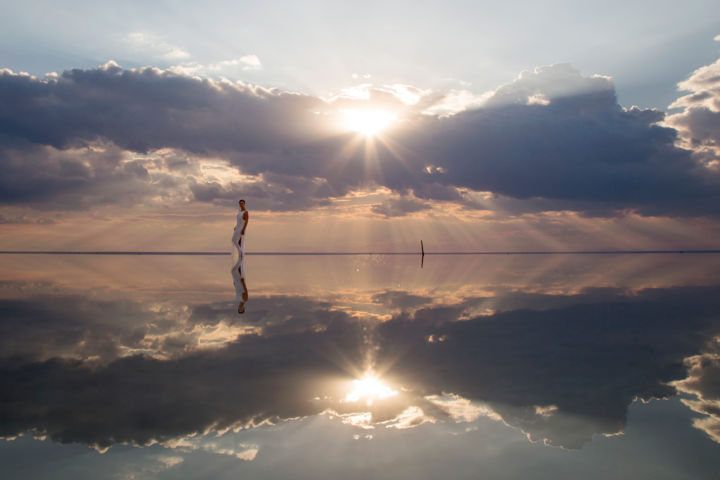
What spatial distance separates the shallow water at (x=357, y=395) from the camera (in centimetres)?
510

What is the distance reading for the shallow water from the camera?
201 inches

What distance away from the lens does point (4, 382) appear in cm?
788

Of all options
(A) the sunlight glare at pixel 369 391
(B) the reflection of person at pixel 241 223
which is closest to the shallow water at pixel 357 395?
(A) the sunlight glare at pixel 369 391

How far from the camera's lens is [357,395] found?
24.2ft

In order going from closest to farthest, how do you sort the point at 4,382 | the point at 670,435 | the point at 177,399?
the point at 670,435, the point at 177,399, the point at 4,382

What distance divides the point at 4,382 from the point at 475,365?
8.21m

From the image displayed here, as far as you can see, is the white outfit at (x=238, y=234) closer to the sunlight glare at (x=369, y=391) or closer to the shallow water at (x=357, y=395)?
the shallow water at (x=357, y=395)

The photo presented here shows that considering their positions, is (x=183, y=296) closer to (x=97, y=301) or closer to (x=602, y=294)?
(x=97, y=301)

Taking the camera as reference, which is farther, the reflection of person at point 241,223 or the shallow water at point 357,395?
the reflection of person at point 241,223

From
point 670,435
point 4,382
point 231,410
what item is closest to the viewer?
point 670,435

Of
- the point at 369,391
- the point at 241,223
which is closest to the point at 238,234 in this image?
the point at 241,223

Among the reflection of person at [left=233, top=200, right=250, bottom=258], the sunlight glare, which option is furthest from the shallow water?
the reflection of person at [left=233, top=200, right=250, bottom=258]

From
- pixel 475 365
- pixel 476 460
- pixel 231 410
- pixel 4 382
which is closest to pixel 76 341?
pixel 4 382

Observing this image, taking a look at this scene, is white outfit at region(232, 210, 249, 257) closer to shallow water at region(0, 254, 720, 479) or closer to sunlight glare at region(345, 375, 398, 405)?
shallow water at region(0, 254, 720, 479)
